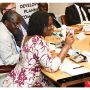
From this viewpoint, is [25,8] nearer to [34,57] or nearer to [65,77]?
[34,57]

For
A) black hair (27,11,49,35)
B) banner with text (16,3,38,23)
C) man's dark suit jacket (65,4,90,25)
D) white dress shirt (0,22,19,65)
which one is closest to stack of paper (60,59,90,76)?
black hair (27,11,49,35)

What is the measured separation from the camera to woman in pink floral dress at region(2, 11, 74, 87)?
92.6 inches

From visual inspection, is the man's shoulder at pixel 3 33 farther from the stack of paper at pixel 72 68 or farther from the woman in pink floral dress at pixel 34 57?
the stack of paper at pixel 72 68

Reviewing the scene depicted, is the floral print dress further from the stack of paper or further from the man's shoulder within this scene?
the man's shoulder

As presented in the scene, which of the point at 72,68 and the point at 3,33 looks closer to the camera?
the point at 72,68

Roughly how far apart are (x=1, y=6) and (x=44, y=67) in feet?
8.61

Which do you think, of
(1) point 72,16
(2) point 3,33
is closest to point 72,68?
(2) point 3,33

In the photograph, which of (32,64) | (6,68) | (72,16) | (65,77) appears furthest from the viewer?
(72,16)

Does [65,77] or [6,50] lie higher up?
[6,50]

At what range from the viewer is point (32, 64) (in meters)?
2.39

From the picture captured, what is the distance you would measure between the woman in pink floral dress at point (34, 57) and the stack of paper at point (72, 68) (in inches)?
2.8

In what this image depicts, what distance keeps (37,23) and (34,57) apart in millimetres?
303

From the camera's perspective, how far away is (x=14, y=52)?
2775 millimetres

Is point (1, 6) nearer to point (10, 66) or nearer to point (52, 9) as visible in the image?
point (52, 9)
